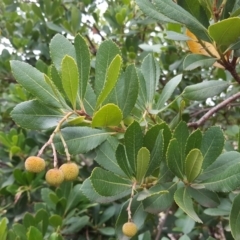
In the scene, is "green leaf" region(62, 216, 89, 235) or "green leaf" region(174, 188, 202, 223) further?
"green leaf" region(62, 216, 89, 235)

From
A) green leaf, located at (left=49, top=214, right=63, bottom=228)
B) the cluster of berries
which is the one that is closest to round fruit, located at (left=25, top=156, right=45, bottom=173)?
the cluster of berries

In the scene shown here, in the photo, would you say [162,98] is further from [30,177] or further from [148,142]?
[30,177]

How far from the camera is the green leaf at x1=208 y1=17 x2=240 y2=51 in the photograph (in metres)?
0.86

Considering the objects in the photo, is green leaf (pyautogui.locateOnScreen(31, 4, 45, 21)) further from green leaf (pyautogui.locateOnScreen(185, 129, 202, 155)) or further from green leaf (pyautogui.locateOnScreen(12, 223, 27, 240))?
green leaf (pyautogui.locateOnScreen(185, 129, 202, 155))

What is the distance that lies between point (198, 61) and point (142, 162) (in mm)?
367

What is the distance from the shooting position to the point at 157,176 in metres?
1.04

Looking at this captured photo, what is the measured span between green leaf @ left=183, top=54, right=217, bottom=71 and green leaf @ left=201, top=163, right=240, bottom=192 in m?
0.32

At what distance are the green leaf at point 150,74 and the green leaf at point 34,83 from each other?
0.31 meters

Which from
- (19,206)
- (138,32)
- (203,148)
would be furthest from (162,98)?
(138,32)

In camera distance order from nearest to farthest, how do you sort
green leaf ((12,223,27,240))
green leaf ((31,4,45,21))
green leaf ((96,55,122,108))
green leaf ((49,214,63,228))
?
1. green leaf ((96,55,122,108))
2. green leaf ((12,223,27,240))
3. green leaf ((49,214,63,228))
4. green leaf ((31,4,45,21))

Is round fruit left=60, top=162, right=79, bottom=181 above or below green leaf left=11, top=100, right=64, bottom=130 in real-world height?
below

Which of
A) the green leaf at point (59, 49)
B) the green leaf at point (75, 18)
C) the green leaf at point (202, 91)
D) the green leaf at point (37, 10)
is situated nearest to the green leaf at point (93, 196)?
the green leaf at point (59, 49)

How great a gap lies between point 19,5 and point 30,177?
1.42 meters

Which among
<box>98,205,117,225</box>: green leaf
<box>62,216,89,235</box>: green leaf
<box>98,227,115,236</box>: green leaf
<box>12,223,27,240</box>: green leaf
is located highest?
<box>12,223,27,240</box>: green leaf
